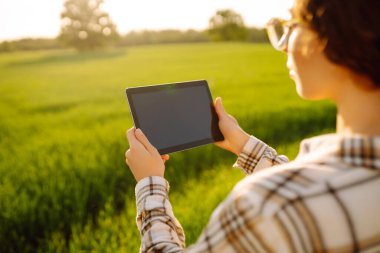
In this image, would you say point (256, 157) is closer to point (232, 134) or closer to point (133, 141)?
point (232, 134)

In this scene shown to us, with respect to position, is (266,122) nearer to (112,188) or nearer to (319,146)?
(112,188)

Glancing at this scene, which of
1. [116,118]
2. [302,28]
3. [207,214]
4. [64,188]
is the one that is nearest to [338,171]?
[302,28]

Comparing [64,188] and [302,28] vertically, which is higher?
[302,28]

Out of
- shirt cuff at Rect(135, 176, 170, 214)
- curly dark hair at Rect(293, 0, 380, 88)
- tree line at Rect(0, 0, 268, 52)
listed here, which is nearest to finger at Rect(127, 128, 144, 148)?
shirt cuff at Rect(135, 176, 170, 214)

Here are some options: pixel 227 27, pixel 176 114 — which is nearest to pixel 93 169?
pixel 176 114

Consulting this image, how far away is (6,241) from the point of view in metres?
3.00

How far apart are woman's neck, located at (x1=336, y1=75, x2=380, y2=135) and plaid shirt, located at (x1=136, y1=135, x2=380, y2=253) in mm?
67

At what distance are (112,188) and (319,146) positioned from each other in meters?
3.22

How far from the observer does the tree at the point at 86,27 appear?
58531 millimetres

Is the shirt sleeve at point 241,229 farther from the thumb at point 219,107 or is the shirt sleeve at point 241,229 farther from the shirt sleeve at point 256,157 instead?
the thumb at point 219,107

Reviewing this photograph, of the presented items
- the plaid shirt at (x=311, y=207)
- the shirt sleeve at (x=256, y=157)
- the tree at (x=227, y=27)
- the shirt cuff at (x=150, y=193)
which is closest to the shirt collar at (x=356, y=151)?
the plaid shirt at (x=311, y=207)

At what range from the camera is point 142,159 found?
4.07 feet

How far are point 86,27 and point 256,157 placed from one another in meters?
60.8

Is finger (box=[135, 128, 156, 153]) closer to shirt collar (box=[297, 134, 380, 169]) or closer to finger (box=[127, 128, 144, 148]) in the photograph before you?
finger (box=[127, 128, 144, 148])
